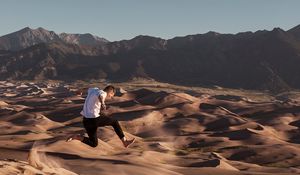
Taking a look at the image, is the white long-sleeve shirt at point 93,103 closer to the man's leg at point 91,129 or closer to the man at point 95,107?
the man at point 95,107

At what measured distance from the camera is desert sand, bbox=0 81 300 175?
1795 cm

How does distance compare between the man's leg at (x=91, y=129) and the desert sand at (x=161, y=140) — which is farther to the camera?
the desert sand at (x=161, y=140)

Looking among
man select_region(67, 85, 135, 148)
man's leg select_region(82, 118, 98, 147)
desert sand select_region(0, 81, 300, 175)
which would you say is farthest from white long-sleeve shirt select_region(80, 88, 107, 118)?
desert sand select_region(0, 81, 300, 175)

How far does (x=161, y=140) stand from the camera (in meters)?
43.2

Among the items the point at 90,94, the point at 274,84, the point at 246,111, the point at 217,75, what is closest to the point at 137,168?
the point at 90,94

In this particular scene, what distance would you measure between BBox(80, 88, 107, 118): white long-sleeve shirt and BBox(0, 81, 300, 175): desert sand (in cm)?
59

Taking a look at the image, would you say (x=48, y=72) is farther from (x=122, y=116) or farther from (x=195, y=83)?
(x=122, y=116)

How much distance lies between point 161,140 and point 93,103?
33.6 m

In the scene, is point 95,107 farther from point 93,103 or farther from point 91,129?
point 91,129

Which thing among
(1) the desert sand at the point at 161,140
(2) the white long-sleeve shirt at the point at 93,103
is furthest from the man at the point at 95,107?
(1) the desert sand at the point at 161,140

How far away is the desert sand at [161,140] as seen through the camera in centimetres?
1795

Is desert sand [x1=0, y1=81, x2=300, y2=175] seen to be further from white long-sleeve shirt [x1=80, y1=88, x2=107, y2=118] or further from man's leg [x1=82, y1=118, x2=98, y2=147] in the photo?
man's leg [x1=82, y1=118, x2=98, y2=147]

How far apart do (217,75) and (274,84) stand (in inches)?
995

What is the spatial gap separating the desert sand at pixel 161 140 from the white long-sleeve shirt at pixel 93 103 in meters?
0.59
